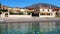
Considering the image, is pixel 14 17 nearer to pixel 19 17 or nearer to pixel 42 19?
pixel 19 17

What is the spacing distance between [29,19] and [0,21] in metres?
3.93

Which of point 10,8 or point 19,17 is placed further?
point 10,8

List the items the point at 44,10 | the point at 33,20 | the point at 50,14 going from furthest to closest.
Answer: the point at 44,10, the point at 50,14, the point at 33,20

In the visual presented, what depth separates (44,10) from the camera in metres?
33.2

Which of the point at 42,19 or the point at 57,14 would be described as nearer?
the point at 42,19

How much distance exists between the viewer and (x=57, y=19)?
88.1 feet

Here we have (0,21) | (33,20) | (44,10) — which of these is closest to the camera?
(0,21)

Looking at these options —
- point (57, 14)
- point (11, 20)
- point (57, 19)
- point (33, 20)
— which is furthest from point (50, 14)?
point (11, 20)

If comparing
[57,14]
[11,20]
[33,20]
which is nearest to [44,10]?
[57,14]

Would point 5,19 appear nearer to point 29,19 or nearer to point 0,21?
point 0,21

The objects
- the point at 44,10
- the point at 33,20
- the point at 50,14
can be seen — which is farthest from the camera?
the point at 44,10

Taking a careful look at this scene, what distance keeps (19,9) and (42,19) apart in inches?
283

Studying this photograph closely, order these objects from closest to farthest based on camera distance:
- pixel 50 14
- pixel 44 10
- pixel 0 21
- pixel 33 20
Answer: pixel 0 21 < pixel 33 20 < pixel 50 14 < pixel 44 10

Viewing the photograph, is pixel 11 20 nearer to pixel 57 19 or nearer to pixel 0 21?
pixel 0 21
